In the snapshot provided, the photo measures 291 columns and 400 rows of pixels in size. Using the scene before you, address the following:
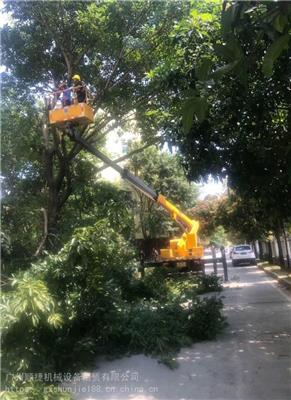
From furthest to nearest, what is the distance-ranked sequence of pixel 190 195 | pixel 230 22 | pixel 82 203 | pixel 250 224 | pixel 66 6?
pixel 190 195 < pixel 250 224 < pixel 82 203 < pixel 66 6 < pixel 230 22

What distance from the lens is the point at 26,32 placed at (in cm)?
1423

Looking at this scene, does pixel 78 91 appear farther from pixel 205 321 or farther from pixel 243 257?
pixel 243 257

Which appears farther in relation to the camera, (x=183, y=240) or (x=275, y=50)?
(x=183, y=240)

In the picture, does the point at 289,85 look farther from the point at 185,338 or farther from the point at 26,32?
the point at 26,32

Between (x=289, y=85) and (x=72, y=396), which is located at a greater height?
(x=289, y=85)

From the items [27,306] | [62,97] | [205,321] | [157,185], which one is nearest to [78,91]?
[62,97]

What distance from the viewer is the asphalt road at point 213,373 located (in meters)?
5.62

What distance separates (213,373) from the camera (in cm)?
632

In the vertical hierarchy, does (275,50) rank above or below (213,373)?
above

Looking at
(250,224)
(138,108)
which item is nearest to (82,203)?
(138,108)

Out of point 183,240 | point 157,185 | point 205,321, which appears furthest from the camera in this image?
point 157,185

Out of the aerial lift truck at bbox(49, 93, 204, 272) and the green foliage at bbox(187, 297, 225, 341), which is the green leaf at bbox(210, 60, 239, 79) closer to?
the green foliage at bbox(187, 297, 225, 341)

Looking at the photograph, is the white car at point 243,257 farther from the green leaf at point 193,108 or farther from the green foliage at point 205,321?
the green leaf at point 193,108

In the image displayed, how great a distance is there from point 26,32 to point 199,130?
8747 millimetres
